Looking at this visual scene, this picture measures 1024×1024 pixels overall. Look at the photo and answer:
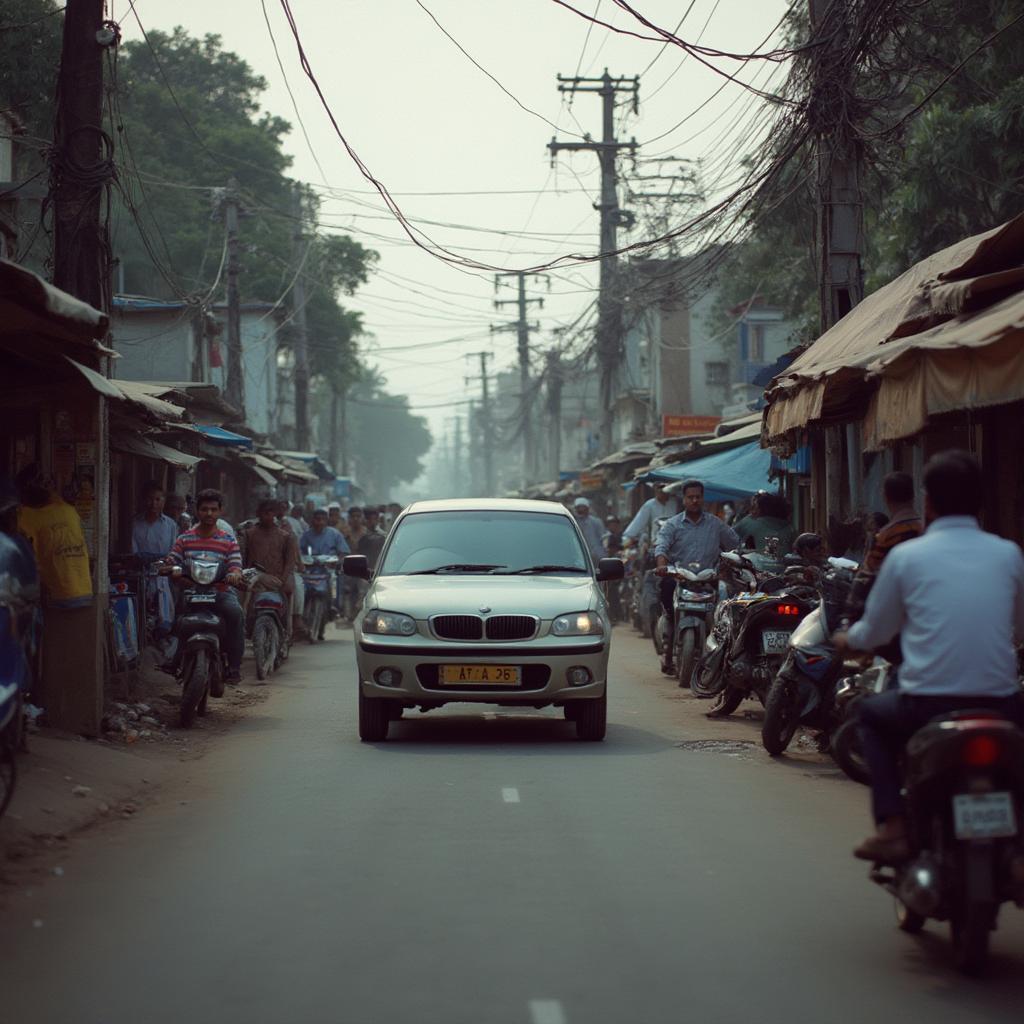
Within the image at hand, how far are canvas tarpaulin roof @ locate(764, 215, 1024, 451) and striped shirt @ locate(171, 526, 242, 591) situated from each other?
5.08 meters

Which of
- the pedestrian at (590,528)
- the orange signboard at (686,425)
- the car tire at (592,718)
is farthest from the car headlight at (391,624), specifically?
the orange signboard at (686,425)

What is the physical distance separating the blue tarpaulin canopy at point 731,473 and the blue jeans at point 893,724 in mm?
18091

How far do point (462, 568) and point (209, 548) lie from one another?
2.44m

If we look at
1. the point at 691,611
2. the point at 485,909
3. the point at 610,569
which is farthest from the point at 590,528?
the point at 485,909

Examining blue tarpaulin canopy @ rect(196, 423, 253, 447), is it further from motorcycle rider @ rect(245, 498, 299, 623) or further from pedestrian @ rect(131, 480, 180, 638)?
pedestrian @ rect(131, 480, 180, 638)

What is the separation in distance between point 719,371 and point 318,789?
5291 cm

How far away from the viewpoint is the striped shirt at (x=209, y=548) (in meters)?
14.5

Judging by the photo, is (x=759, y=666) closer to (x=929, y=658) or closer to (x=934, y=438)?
(x=934, y=438)

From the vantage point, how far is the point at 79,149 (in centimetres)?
1383

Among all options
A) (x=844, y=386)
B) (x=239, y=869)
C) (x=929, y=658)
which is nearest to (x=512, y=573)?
(x=844, y=386)

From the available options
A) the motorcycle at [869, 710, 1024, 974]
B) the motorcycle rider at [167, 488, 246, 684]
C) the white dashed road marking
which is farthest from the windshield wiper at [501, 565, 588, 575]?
the white dashed road marking

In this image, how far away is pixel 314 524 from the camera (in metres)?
26.7

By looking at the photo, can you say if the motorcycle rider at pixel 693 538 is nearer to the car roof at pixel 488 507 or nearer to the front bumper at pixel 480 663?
the car roof at pixel 488 507

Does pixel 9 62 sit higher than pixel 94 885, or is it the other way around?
pixel 9 62
